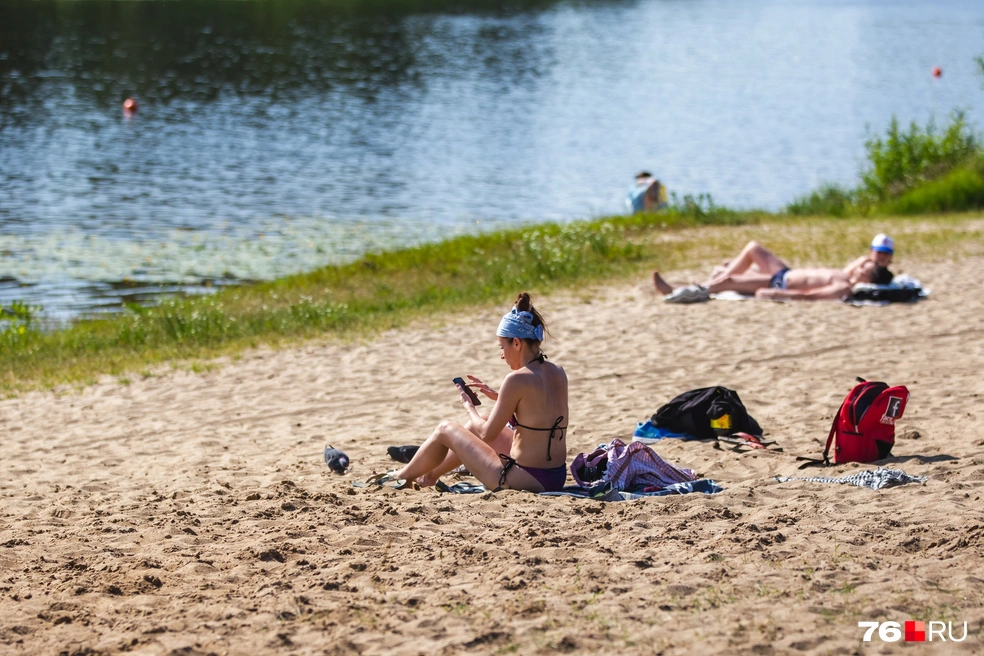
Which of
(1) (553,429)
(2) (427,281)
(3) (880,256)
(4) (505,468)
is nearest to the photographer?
(1) (553,429)

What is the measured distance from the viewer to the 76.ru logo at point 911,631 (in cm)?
416

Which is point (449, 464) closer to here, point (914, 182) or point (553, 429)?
point (553, 429)

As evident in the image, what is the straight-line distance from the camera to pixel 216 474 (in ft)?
23.9

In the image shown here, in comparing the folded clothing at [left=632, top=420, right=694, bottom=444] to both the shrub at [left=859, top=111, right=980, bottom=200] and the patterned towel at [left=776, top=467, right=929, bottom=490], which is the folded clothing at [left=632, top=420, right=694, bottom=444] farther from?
the shrub at [left=859, top=111, right=980, bottom=200]

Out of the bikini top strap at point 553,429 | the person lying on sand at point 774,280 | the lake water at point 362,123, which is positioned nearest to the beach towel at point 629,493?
the bikini top strap at point 553,429

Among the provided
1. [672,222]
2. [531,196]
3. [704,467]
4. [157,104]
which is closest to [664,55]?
[157,104]

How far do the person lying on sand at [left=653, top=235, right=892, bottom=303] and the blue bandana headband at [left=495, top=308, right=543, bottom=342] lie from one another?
21.8 feet

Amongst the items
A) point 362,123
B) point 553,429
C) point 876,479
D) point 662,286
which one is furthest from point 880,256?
point 362,123

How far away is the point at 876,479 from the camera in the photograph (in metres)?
6.28

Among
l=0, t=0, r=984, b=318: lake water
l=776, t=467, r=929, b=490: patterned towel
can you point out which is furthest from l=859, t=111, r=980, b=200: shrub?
l=776, t=467, r=929, b=490: patterned towel

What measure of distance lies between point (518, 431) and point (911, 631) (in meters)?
2.71

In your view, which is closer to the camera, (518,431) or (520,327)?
(520,327)

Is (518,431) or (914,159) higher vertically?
(914,159)

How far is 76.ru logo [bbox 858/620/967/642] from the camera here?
4156 millimetres
